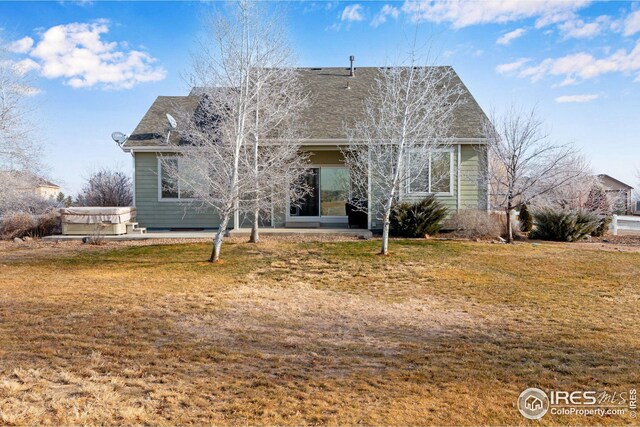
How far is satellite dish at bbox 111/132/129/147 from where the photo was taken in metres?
14.3

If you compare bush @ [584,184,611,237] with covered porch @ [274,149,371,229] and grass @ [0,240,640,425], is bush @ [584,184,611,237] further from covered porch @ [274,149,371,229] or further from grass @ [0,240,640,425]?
covered porch @ [274,149,371,229]

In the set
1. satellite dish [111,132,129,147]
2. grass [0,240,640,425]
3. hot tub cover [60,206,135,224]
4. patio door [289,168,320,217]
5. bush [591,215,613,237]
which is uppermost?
satellite dish [111,132,129,147]

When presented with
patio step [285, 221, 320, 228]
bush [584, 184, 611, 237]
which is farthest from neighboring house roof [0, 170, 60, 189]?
bush [584, 184, 611, 237]

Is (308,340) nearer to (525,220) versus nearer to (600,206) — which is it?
(525,220)

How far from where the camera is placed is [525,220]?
1525cm

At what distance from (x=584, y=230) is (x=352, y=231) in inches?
304

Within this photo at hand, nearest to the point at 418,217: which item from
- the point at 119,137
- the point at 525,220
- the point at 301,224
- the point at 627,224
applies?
the point at 301,224

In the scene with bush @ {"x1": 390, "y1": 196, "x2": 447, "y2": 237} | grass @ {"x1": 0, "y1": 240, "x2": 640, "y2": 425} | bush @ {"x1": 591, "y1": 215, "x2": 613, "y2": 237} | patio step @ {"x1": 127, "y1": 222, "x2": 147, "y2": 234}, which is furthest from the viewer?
bush @ {"x1": 591, "y1": 215, "x2": 613, "y2": 237}

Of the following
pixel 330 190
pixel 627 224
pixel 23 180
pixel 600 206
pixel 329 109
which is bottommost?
pixel 627 224

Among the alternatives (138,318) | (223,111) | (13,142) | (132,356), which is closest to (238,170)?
(223,111)

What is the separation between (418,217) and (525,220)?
548 centimetres

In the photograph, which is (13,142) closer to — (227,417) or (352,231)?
(352,231)

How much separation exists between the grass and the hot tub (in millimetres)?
3547

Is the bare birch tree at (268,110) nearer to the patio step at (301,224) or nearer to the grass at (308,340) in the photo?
the grass at (308,340)
